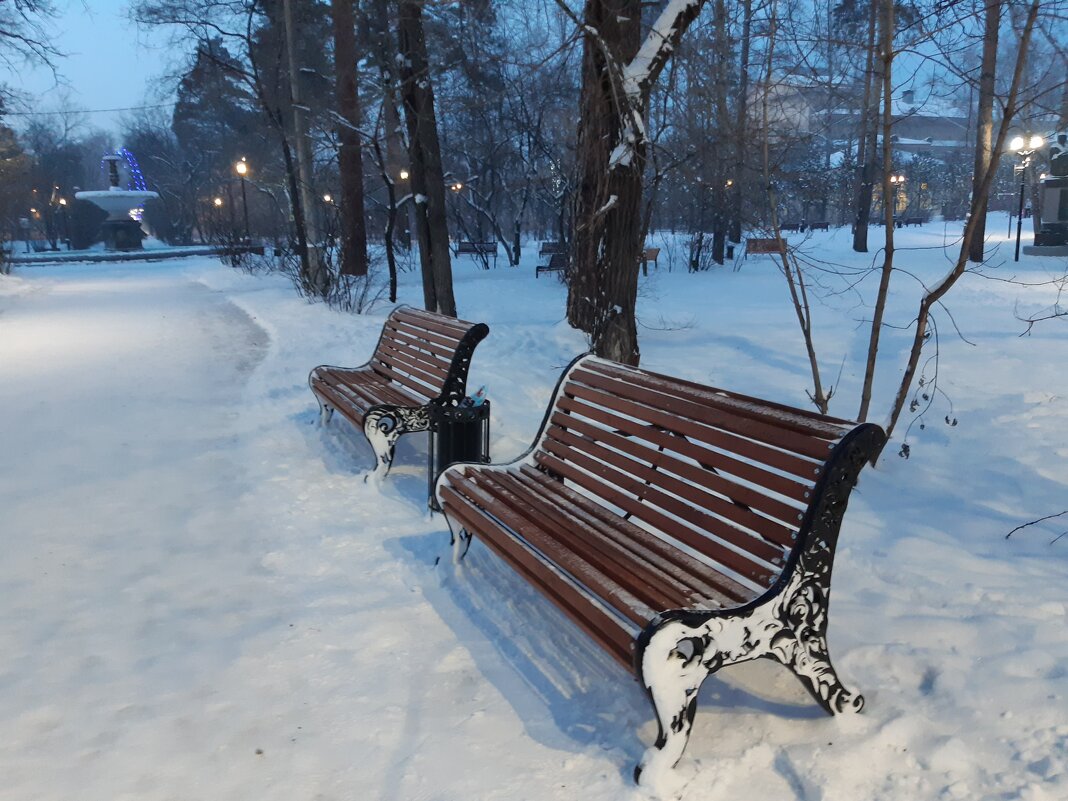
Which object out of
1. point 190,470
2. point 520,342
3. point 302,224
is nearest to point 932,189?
point 302,224

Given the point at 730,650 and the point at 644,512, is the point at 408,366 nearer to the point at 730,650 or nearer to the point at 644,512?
the point at 644,512

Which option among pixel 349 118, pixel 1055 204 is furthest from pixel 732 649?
pixel 1055 204

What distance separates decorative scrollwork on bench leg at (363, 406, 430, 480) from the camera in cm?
450

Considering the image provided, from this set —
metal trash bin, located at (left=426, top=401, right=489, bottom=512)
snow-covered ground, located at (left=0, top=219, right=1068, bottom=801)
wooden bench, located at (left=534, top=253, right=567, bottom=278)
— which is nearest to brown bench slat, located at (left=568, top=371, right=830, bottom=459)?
snow-covered ground, located at (left=0, top=219, right=1068, bottom=801)

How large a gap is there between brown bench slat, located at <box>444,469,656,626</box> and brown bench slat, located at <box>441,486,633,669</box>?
0.03 m

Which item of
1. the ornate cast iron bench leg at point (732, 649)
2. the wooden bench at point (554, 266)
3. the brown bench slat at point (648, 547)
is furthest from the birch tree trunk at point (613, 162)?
the wooden bench at point (554, 266)

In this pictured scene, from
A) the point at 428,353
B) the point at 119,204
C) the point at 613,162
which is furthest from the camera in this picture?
the point at 119,204

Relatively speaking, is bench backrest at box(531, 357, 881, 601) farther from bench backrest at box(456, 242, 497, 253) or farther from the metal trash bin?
bench backrest at box(456, 242, 497, 253)

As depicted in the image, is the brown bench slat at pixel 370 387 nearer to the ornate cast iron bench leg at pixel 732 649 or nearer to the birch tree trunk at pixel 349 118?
the ornate cast iron bench leg at pixel 732 649

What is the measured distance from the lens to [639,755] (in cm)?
230

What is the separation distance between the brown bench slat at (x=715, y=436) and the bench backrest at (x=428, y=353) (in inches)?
46.6

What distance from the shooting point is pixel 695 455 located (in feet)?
9.08

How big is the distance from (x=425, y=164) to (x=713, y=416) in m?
9.27

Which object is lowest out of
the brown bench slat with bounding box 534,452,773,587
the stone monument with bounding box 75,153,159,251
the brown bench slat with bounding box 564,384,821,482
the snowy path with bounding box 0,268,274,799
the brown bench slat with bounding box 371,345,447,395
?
the snowy path with bounding box 0,268,274,799
